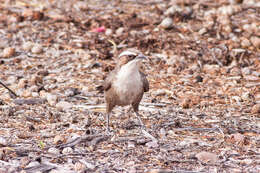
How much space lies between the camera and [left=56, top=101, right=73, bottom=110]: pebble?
7.23 meters

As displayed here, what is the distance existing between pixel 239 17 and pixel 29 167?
7483 mm

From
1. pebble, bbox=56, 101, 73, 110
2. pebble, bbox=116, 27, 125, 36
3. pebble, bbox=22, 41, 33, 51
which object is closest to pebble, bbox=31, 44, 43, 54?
pebble, bbox=22, 41, 33, 51

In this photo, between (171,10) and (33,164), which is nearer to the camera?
(33,164)

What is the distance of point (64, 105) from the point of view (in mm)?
7301

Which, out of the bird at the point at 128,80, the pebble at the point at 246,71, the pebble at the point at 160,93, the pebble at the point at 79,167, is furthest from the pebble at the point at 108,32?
the pebble at the point at 79,167

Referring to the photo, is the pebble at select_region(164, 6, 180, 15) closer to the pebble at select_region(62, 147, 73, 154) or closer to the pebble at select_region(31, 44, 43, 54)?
the pebble at select_region(31, 44, 43, 54)

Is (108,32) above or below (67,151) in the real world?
above

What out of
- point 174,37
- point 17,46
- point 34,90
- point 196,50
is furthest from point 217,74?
point 17,46

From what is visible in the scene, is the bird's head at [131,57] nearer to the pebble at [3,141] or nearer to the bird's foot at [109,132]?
the bird's foot at [109,132]

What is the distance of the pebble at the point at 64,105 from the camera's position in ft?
23.7

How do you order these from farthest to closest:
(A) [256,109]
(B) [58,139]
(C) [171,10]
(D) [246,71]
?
(C) [171,10] < (D) [246,71] < (A) [256,109] < (B) [58,139]

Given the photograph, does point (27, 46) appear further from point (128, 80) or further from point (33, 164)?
point (33, 164)

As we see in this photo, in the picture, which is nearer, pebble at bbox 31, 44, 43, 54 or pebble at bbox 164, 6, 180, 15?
pebble at bbox 31, 44, 43, 54

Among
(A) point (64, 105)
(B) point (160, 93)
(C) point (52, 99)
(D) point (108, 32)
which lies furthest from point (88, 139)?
(D) point (108, 32)
